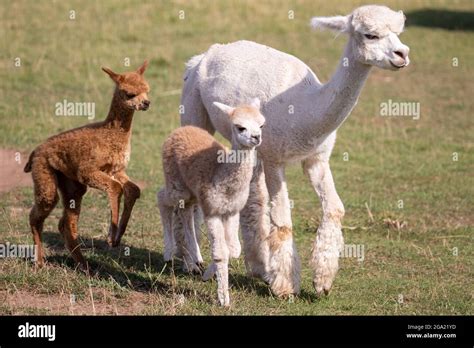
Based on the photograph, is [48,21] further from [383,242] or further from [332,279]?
[332,279]

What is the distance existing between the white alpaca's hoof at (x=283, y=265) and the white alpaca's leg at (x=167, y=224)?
3.00ft

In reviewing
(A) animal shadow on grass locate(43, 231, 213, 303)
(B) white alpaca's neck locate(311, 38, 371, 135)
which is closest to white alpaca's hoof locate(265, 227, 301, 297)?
(A) animal shadow on grass locate(43, 231, 213, 303)

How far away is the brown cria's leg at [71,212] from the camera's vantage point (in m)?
7.51

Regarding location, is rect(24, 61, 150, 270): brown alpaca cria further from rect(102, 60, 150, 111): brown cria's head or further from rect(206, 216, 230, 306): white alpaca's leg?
rect(206, 216, 230, 306): white alpaca's leg

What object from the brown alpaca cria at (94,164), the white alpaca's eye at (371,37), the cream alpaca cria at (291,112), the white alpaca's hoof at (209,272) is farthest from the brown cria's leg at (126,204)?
the white alpaca's eye at (371,37)

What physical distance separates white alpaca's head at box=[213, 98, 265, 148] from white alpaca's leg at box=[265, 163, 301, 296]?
847 mm

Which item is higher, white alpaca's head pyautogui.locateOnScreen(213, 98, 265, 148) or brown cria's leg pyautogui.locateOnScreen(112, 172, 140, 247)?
white alpaca's head pyautogui.locateOnScreen(213, 98, 265, 148)

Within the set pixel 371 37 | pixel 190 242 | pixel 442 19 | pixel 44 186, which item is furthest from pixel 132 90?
pixel 442 19

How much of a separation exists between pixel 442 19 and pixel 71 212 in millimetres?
16158

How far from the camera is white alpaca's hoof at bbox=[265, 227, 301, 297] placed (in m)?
7.32

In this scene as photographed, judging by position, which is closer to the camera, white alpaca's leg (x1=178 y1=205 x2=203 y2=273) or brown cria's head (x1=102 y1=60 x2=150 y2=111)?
brown cria's head (x1=102 y1=60 x2=150 y2=111)

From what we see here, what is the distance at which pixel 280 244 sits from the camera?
7383 millimetres
